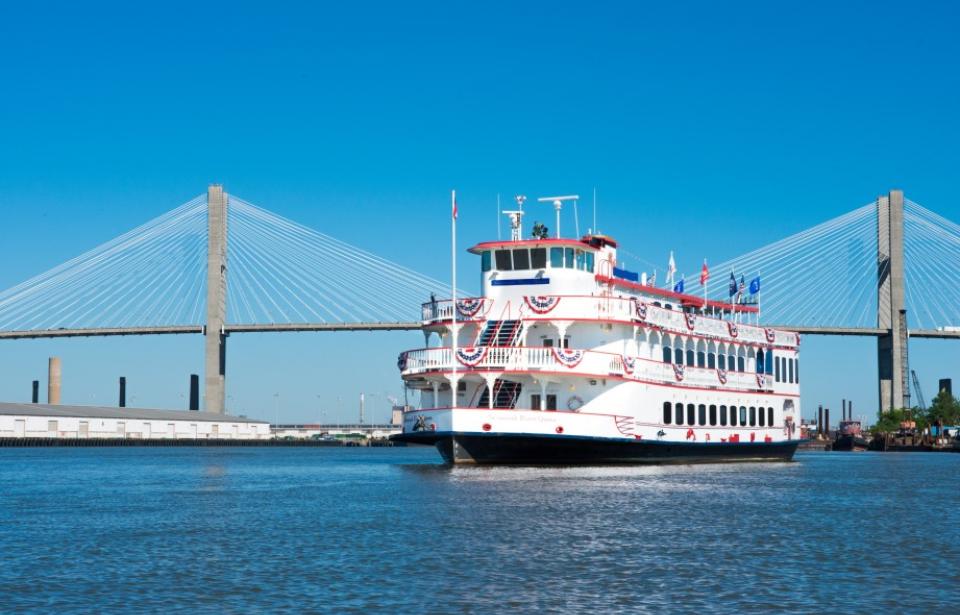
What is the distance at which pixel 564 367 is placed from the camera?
41250 mm

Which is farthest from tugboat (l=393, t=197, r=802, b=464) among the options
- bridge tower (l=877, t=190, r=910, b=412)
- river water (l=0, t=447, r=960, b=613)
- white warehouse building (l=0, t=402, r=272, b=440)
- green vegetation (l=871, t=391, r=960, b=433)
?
green vegetation (l=871, t=391, r=960, b=433)

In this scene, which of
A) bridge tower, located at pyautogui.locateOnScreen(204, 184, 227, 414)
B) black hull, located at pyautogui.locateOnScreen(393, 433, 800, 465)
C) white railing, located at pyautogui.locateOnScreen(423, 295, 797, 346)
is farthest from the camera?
bridge tower, located at pyautogui.locateOnScreen(204, 184, 227, 414)

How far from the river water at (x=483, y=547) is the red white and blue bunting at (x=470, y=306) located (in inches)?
332

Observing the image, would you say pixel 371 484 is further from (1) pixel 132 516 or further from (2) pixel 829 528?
(2) pixel 829 528

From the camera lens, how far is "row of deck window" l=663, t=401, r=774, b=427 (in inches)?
1833

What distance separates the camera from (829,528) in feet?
82.2

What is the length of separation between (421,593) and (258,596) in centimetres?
222

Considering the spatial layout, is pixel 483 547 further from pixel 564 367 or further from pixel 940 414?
pixel 940 414

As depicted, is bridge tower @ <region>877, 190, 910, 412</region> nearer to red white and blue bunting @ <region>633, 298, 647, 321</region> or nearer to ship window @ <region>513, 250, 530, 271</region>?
red white and blue bunting @ <region>633, 298, 647, 321</region>

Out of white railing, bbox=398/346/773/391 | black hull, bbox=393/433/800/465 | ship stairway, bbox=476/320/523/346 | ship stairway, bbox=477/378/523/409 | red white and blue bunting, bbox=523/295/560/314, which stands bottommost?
black hull, bbox=393/433/800/465

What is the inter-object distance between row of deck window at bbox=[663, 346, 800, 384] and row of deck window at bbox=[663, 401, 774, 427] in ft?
5.49

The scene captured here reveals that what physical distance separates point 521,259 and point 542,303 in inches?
106

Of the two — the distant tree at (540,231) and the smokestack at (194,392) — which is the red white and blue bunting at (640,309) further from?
the smokestack at (194,392)

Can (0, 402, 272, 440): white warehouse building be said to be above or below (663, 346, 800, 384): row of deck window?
below
